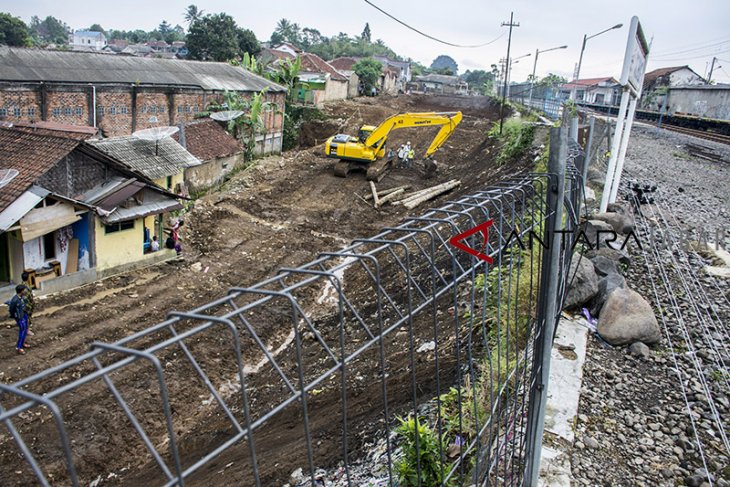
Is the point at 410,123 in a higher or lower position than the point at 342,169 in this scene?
higher

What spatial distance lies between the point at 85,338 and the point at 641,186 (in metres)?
14.6

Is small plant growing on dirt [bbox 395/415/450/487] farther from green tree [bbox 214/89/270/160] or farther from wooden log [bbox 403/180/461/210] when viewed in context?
green tree [bbox 214/89/270/160]

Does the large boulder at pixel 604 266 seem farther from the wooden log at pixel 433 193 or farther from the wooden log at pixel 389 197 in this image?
the wooden log at pixel 389 197

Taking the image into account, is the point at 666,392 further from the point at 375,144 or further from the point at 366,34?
the point at 366,34

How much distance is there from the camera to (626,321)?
720 centimetres

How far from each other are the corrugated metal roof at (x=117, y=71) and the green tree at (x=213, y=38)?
1846 cm

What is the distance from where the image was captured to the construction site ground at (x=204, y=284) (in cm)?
757

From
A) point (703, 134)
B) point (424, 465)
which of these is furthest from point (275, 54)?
point (424, 465)

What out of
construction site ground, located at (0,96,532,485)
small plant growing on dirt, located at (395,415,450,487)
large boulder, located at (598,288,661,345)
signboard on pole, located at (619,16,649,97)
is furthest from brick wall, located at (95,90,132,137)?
small plant growing on dirt, located at (395,415,450,487)

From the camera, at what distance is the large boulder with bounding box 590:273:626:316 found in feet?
25.4

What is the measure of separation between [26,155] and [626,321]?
42.9 ft

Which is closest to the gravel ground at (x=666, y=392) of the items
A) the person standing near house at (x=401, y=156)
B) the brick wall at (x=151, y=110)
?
the person standing near house at (x=401, y=156)

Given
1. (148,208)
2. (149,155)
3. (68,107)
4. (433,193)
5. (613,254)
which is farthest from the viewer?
(68,107)

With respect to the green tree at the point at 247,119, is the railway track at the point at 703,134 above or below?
above
